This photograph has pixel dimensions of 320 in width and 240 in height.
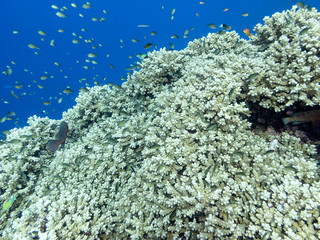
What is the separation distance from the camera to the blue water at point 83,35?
236ft

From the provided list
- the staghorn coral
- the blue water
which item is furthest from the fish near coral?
the blue water

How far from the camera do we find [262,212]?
8.52 ft

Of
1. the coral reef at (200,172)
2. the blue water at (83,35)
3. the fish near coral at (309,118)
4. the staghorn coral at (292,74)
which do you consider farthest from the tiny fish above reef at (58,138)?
the blue water at (83,35)

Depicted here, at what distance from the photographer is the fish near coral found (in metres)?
3.32

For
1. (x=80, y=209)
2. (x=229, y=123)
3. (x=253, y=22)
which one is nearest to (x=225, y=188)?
(x=229, y=123)

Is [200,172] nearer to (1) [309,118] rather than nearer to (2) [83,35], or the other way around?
(1) [309,118]

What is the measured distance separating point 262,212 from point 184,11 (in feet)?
446

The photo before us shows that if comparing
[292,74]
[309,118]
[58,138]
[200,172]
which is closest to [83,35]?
[58,138]

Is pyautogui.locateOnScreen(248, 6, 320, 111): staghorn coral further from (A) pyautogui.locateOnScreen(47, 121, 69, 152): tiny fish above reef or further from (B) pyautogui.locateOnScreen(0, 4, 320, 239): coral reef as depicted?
(A) pyautogui.locateOnScreen(47, 121, 69, 152): tiny fish above reef

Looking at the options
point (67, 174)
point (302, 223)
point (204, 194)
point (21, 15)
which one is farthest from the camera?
point (21, 15)

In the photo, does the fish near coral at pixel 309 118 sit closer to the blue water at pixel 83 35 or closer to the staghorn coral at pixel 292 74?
the staghorn coral at pixel 292 74

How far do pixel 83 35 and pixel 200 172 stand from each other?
390 feet

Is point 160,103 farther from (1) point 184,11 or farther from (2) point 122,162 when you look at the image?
(1) point 184,11

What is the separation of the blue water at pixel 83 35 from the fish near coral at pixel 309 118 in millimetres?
63001
